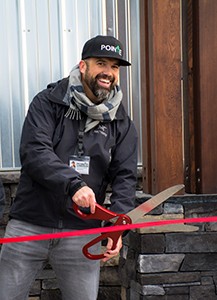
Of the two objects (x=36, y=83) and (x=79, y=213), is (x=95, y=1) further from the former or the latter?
(x=79, y=213)

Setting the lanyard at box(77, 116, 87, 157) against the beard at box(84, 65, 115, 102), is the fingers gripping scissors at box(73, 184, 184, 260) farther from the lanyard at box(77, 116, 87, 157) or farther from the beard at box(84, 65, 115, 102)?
the beard at box(84, 65, 115, 102)

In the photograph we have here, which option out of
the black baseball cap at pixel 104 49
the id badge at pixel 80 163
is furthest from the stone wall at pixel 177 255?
the black baseball cap at pixel 104 49

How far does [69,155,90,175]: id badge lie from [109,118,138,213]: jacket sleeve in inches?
6.9

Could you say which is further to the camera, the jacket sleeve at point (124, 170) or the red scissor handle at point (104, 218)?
the jacket sleeve at point (124, 170)

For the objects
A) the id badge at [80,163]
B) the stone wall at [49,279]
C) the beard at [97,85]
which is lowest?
the stone wall at [49,279]

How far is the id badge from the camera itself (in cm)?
280

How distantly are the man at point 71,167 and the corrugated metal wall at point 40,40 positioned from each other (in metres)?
1.23

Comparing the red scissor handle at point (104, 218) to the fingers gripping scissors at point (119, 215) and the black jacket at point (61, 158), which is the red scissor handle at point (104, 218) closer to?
the fingers gripping scissors at point (119, 215)

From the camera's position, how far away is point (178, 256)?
348 centimetres

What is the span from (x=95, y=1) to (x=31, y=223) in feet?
6.62

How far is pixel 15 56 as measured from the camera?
4.05m

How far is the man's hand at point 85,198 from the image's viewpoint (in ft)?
8.14

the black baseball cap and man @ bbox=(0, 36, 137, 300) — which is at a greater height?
the black baseball cap

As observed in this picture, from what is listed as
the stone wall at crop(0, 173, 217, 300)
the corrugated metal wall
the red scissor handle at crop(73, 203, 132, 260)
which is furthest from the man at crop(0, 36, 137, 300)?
the corrugated metal wall
